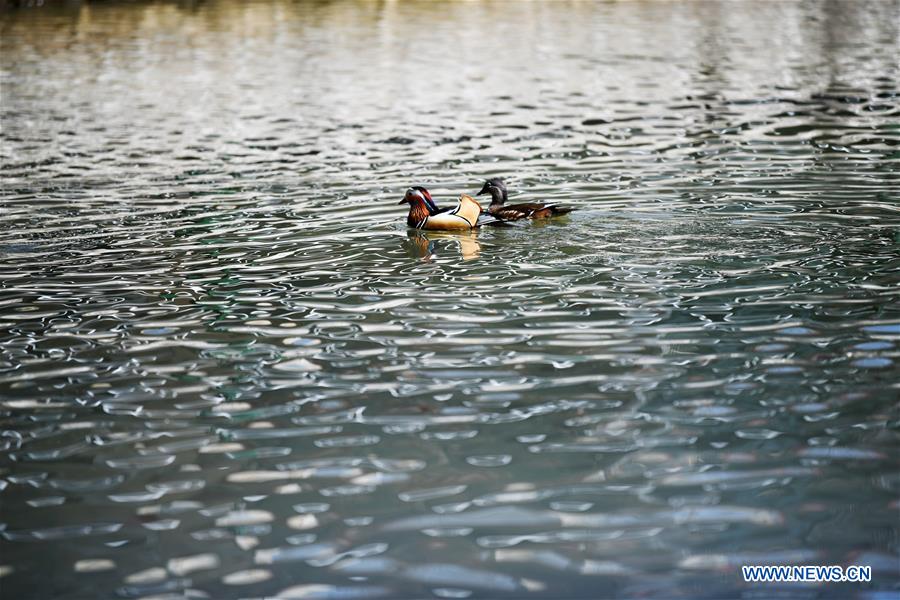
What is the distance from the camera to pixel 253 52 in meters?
55.8

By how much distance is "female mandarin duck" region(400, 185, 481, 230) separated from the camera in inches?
731

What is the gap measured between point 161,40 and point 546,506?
5789 cm

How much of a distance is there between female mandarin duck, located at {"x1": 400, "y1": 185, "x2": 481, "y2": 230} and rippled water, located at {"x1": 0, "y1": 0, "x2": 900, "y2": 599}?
335mm

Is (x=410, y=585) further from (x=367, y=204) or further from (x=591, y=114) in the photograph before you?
(x=591, y=114)

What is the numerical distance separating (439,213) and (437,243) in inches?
26.4

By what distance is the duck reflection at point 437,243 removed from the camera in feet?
57.0

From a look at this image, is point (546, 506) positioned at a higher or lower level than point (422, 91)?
lower

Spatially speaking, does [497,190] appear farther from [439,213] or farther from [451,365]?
[451,365]

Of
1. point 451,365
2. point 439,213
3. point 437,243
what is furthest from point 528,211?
point 451,365

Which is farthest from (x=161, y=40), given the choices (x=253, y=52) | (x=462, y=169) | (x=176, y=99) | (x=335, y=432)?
(x=335, y=432)

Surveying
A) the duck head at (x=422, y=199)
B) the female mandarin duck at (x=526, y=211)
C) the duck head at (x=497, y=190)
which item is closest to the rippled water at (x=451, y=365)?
the female mandarin duck at (x=526, y=211)

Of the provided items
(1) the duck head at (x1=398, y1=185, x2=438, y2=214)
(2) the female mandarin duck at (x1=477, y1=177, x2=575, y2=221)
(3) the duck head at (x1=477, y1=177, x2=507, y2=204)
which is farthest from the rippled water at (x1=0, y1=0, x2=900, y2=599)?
(3) the duck head at (x1=477, y1=177, x2=507, y2=204)

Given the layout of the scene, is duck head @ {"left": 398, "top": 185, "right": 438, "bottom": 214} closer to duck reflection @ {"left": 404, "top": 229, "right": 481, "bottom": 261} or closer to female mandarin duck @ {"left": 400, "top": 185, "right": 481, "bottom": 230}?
female mandarin duck @ {"left": 400, "top": 185, "right": 481, "bottom": 230}

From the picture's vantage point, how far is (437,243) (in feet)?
59.5
